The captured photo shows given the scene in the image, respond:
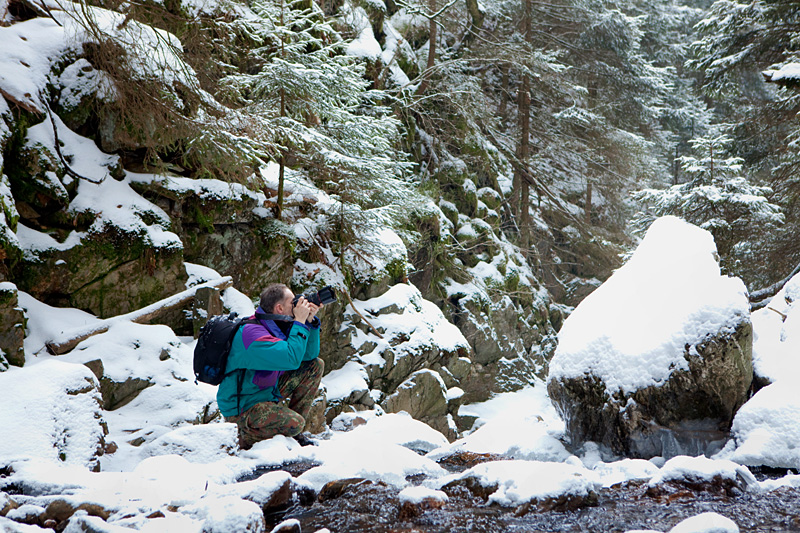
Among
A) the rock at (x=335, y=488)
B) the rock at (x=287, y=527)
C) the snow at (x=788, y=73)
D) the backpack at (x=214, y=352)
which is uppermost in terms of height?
the snow at (x=788, y=73)

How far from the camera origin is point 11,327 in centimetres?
513

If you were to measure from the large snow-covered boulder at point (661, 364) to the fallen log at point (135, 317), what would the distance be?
4708 mm

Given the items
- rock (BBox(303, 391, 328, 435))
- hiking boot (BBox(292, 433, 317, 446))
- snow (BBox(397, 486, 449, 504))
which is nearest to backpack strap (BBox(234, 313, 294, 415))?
hiking boot (BBox(292, 433, 317, 446))

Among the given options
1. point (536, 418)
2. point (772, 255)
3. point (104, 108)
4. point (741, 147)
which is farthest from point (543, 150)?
point (104, 108)

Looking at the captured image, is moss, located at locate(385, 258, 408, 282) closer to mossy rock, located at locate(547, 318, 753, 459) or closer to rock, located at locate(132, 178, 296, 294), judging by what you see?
rock, located at locate(132, 178, 296, 294)

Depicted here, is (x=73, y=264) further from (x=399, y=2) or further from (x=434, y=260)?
(x=399, y=2)

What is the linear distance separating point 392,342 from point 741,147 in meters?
10.5

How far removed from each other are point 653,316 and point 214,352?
13.5 feet

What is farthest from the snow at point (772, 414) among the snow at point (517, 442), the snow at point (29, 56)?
the snow at point (29, 56)

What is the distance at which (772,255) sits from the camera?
11320 millimetres

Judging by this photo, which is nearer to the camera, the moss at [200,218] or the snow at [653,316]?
the snow at [653,316]

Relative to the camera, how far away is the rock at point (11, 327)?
5.05m

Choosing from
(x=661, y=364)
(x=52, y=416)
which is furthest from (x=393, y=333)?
(x=52, y=416)

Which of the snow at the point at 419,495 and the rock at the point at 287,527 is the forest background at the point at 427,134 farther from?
the snow at the point at 419,495
